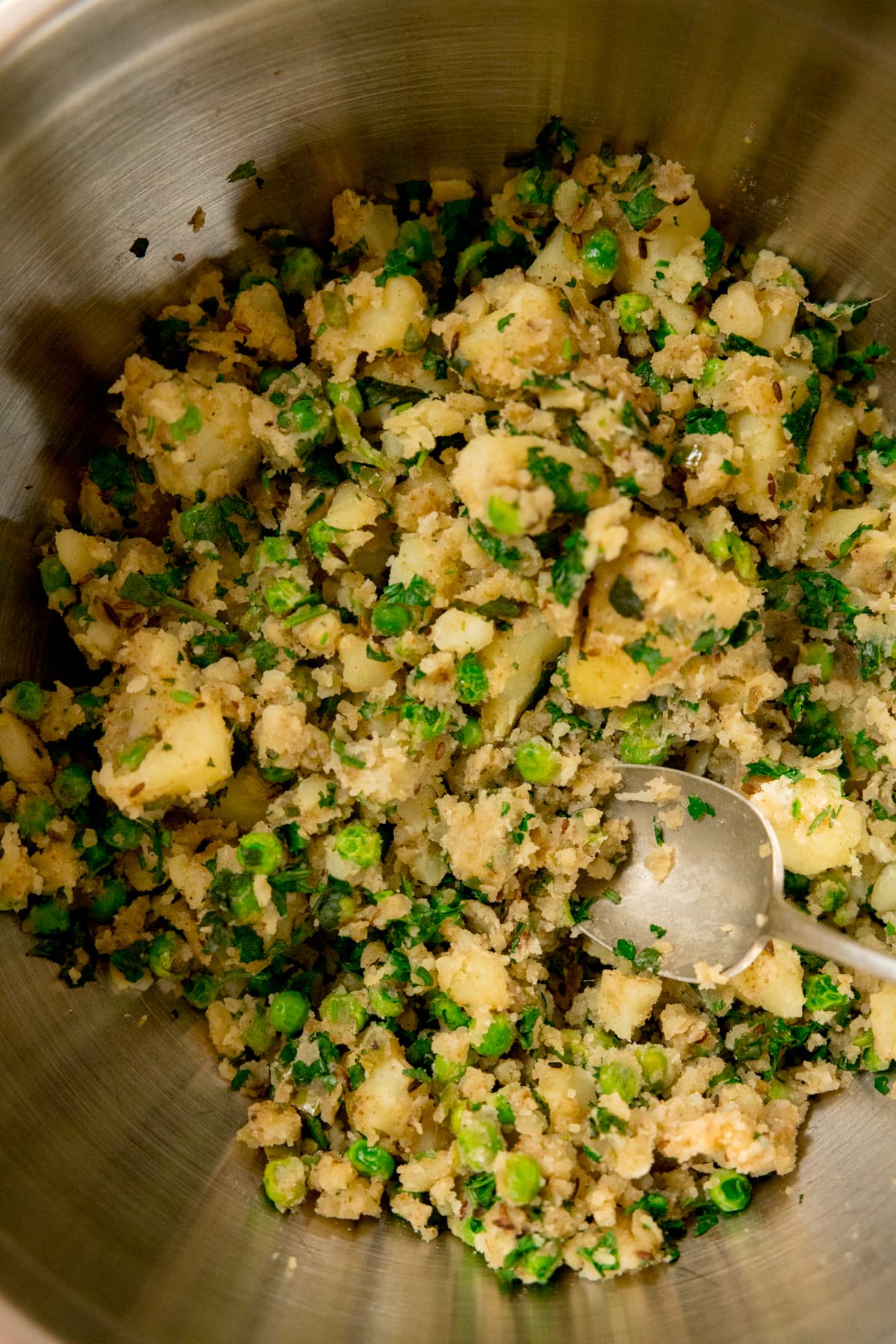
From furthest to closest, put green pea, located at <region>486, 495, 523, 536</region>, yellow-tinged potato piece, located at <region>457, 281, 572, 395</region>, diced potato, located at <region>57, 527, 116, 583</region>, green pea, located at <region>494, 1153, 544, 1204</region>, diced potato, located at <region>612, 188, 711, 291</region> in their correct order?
1. diced potato, located at <region>612, 188, 711, 291</region>
2. diced potato, located at <region>57, 527, 116, 583</region>
3. yellow-tinged potato piece, located at <region>457, 281, 572, 395</region>
4. green pea, located at <region>494, 1153, 544, 1204</region>
5. green pea, located at <region>486, 495, 523, 536</region>

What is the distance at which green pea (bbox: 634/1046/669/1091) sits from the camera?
2.99 metres

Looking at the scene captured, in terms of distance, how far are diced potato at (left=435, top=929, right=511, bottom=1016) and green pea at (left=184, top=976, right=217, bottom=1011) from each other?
66 centimetres

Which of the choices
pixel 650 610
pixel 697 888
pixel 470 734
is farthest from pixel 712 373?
pixel 697 888

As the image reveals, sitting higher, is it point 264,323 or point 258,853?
point 264,323

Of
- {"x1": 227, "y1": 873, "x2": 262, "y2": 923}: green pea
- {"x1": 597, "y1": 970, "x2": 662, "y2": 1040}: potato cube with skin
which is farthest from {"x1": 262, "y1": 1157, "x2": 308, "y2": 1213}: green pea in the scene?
{"x1": 597, "y1": 970, "x2": 662, "y2": 1040}: potato cube with skin

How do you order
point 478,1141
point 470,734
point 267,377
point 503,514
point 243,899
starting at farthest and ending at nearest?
point 267,377 → point 470,734 → point 243,899 → point 478,1141 → point 503,514

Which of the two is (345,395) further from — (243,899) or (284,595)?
(243,899)

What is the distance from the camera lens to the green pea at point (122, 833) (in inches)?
119

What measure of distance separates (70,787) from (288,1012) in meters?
0.83

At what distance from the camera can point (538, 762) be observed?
294 cm

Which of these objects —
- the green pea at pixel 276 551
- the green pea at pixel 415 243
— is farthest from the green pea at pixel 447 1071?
the green pea at pixel 415 243

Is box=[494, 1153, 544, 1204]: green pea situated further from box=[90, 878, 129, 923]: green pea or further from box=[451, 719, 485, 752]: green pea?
box=[90, 878, 129, 923]: green pea

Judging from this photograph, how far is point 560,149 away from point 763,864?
6.74ft

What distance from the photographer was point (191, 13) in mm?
2670
